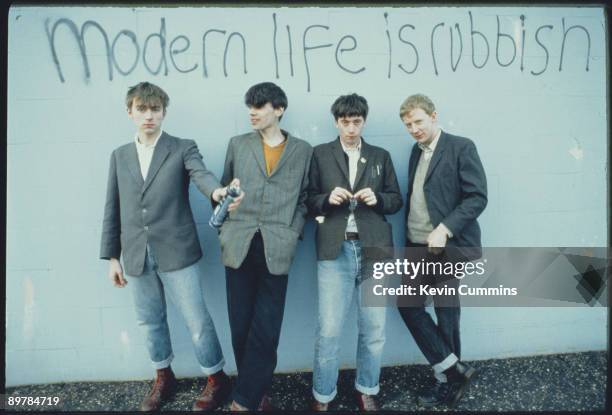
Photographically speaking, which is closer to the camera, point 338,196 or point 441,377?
point 338,196

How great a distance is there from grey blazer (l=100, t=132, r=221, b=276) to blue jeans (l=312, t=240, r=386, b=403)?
82 centimetres

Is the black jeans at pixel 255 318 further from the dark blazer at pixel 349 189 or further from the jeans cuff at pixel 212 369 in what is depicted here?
the dark blazer at pixel 349 189

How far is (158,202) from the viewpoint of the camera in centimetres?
242

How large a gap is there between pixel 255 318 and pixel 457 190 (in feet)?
4.60

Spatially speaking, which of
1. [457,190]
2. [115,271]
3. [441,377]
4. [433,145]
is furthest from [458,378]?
[115,271]

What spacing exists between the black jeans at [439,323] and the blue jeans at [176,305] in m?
1.22

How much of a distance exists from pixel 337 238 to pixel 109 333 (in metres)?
1.76

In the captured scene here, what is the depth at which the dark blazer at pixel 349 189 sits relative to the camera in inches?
95.9

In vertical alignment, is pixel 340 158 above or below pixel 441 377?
above

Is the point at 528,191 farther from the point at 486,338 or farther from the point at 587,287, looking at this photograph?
the point at 486,338

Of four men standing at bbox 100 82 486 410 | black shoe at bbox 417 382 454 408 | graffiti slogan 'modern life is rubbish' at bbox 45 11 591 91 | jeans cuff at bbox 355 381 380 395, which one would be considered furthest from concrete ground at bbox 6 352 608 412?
graffiti slogan 'modern life is rubbish' at bbox 45 11 591 91

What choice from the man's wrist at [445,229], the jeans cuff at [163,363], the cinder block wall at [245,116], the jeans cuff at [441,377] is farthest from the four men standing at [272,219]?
the cinder block wall at [245,116]

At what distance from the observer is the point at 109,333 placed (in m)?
2.94

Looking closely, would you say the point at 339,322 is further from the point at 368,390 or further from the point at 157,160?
the point at 157,160
